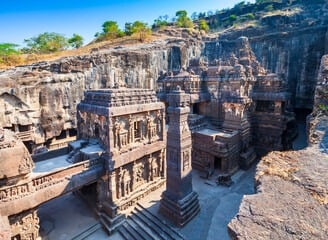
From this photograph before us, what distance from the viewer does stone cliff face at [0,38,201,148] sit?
17.0m

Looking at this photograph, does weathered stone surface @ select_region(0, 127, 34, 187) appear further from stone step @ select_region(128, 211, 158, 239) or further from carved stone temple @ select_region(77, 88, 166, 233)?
stone step @ select_region(128, 211, 158, 239)

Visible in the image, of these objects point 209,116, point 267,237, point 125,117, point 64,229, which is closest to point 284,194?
point 267,237

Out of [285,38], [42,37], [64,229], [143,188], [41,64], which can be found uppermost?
[42,37]

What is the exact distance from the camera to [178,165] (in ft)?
30.1

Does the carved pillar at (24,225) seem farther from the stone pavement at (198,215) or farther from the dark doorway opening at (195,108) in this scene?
the dark doorway opening at (195,108)

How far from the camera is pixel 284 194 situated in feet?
8.29

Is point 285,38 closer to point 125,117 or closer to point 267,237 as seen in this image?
point 125,117

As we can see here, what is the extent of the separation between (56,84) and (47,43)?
25.5m

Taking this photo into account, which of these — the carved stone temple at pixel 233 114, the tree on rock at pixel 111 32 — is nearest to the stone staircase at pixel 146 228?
the carved stone temple at pixel 233 114

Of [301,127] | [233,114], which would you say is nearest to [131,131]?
[233,114]

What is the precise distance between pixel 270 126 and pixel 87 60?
1813cm

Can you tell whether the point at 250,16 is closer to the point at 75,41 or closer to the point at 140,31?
the point at 140,31

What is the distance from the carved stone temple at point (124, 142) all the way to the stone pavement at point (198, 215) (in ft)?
2.67

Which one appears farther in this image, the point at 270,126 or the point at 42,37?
the point at 42,37
